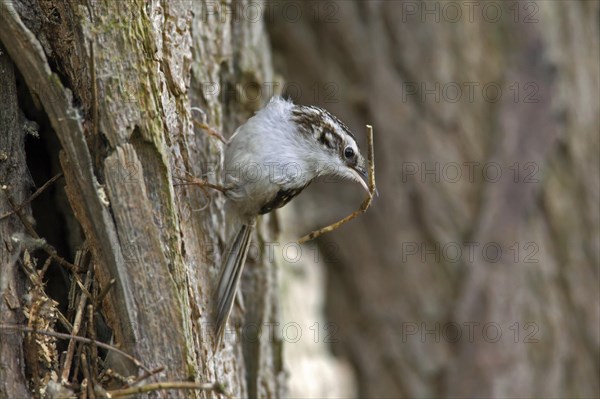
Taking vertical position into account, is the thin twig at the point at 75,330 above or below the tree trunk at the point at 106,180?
below

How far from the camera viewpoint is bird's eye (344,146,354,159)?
3.72m

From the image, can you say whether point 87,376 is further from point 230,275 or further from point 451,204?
point 451,204

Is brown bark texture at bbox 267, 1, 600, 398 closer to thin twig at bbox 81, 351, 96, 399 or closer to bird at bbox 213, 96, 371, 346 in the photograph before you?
bird at bbox 213, 96, 371, 346

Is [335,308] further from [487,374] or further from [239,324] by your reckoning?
[239,324]

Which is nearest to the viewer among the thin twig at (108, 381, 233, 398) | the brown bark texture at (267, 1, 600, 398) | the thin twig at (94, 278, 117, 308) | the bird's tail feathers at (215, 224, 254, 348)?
the thin twig at (108, 381, 233, 398)

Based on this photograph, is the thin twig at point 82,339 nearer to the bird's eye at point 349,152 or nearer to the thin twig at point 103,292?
the thin twig at point 103,292

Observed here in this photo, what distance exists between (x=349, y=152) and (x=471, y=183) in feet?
6.38

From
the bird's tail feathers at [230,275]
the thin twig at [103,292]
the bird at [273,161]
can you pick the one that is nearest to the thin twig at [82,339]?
the thin twig at [103,292]

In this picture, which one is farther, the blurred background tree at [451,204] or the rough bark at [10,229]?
the blurred background tree at [451,204]

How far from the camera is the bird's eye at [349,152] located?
12.2ft

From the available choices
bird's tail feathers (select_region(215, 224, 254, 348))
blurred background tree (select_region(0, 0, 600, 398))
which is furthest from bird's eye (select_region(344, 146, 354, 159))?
blurred background tree (select_region(0, 0, 600, 398))

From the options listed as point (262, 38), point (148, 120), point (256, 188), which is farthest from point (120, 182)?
point (262, 38)

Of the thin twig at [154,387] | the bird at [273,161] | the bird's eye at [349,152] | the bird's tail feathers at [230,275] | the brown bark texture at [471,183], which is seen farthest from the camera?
the brown bark texture at [471,183]

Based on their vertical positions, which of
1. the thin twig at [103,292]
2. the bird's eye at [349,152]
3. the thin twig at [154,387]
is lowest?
the thin twig at [154,387]
